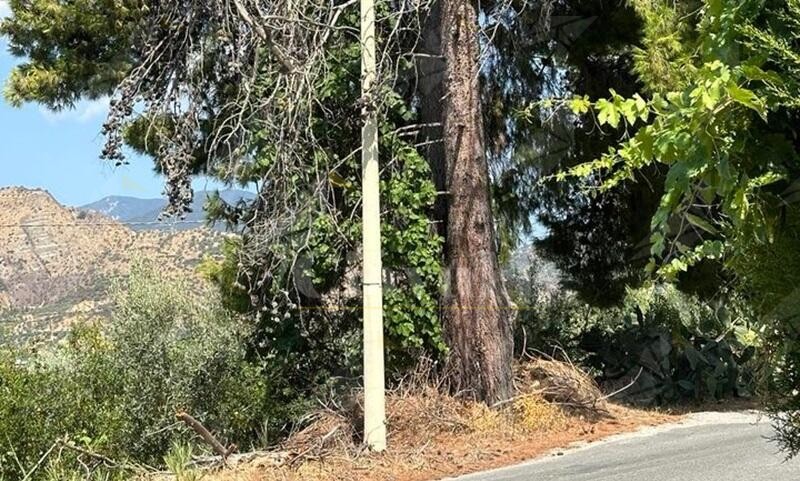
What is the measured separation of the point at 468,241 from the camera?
11.8 meters

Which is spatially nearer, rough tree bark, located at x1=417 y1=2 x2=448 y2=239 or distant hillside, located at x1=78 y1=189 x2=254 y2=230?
distant hillside, located at x1=78 y1=189 x2=254 y2=230

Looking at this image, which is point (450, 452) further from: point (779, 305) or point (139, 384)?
point (779, 305)

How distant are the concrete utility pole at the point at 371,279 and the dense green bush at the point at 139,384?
2.08 metres

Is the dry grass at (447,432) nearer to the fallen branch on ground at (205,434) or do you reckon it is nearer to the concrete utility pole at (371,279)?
the fallen branch on ground at (205,434)

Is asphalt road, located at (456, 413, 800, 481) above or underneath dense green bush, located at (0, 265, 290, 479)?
underneath

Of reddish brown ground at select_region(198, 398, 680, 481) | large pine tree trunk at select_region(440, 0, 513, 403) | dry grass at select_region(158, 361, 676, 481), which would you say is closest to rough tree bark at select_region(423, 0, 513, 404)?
large pine tree trunk at select_region(440, 0, 513, 403)

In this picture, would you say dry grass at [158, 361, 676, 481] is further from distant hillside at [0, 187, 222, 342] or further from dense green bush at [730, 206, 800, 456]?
Answer: dense green bush at [730, 206, 800, 456]

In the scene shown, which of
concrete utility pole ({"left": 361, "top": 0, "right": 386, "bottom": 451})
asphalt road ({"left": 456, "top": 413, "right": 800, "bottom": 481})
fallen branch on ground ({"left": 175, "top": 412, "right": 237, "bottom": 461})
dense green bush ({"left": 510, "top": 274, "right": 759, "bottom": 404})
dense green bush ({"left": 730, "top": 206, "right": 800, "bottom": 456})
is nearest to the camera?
dense green bush ({"left": 730, "top": 206, "right": 800, "bottom": 456})

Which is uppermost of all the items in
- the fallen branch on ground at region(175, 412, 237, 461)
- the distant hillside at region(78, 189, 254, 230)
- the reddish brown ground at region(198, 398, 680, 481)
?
the distant hillside at region(78, 189, 254, 230)

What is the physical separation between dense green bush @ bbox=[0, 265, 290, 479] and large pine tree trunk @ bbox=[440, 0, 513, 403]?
2.80 meters

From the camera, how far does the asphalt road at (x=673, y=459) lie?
26.0 ft

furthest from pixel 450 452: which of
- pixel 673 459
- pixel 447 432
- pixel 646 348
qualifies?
pixel 646 348

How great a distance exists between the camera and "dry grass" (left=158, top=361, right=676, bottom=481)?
9844 millimetres

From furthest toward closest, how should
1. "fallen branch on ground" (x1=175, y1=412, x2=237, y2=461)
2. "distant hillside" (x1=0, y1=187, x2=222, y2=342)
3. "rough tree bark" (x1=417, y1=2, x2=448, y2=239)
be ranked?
"distant hillside" (x1=0, y1=187, x2=222, y2=342)
"rough tree bark" (x1=417, y1=2, x2=448, y2=239)
"fallen branch on ground" (x1=175, y1=412, x2=237, y2=461)
